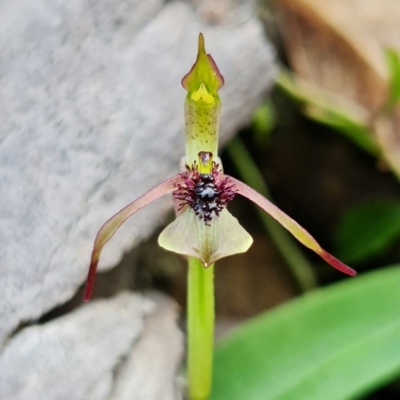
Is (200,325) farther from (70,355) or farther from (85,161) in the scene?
(85,161)

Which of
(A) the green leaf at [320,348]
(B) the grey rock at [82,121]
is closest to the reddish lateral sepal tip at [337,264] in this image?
(A) the green leaf at [320,348]

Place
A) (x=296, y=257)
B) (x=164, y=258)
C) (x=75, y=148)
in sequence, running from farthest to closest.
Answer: (x=296, y=257), (x=164, y=258), (x=75, y=148)

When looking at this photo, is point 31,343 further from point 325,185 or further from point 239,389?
point 325,185

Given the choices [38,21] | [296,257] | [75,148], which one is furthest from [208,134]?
[296,257]

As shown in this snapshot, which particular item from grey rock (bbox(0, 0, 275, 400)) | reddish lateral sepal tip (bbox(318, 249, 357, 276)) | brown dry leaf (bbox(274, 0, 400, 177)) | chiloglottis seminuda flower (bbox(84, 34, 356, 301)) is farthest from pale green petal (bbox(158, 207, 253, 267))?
brown dry leaf (bbox(274, 0, 400, 177))

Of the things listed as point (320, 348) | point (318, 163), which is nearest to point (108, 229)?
point (320, 348)
